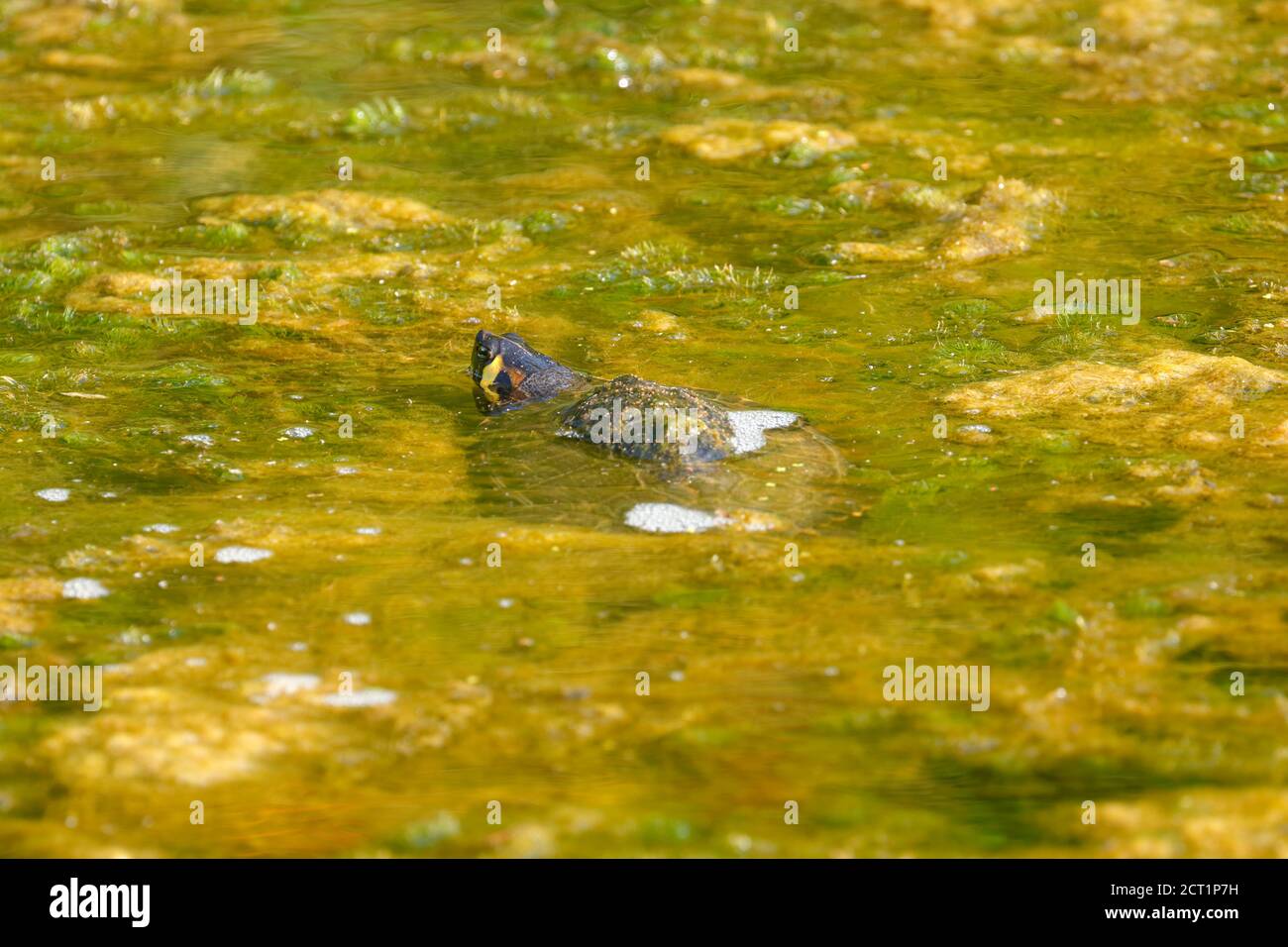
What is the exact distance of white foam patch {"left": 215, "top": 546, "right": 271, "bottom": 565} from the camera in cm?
469

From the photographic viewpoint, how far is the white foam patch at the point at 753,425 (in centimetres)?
536

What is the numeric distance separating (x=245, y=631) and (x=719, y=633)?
1.46 metres

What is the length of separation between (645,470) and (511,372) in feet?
3.57

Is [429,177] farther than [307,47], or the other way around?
[307,47]

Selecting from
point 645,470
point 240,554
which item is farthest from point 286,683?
point 645,470

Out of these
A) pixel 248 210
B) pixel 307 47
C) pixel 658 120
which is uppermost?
pixel 307 47

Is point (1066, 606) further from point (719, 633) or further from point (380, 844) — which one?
point (380, 844)

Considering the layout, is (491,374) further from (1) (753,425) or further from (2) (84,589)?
(2) (84,589)

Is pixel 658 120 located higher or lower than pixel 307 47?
lower

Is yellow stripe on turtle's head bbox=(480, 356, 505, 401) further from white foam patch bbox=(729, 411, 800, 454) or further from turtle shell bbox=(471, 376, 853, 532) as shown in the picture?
white foam patch bbox=(729, 411, 800, 454)

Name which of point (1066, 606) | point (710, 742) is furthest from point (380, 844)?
point (1066, 606)

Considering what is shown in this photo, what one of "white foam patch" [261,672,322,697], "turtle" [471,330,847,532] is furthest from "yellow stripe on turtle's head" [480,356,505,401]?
"white foam patch" [261,672,322,697]

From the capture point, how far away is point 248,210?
8.50 meters

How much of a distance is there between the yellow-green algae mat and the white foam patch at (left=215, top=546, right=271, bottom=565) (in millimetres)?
14
